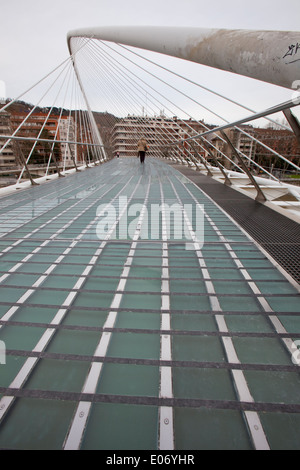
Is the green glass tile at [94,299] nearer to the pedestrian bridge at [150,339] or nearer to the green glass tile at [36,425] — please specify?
the pedestrian bridge at [150,339]

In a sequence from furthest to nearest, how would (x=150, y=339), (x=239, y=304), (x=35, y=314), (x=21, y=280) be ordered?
(x=21, y=280), (x=239, y=304), (x=35, y=314), (x=150, y=339)

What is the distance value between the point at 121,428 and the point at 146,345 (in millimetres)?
511

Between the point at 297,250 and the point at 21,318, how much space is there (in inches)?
111

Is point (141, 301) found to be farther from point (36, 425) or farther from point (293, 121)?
point (293, 121)

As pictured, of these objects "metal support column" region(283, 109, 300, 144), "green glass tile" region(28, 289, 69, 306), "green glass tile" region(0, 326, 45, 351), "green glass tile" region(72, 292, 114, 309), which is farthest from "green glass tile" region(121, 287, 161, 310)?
"metal support column" region(283, 109, 300, 144)

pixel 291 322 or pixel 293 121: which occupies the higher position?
pixel 293 121

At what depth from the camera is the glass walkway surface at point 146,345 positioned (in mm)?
1187

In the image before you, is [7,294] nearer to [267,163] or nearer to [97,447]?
[97,447]

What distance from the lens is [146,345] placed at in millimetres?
1655

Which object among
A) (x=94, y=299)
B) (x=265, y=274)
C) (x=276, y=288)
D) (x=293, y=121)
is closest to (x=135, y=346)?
(x=94, y=299)

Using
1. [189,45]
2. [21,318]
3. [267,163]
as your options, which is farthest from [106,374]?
[267,163]

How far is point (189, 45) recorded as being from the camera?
3.26 meters

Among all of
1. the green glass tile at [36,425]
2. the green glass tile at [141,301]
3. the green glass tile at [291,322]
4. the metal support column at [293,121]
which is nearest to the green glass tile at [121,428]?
the green glass tile at [36,425]

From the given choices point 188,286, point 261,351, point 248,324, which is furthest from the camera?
point 188,286
